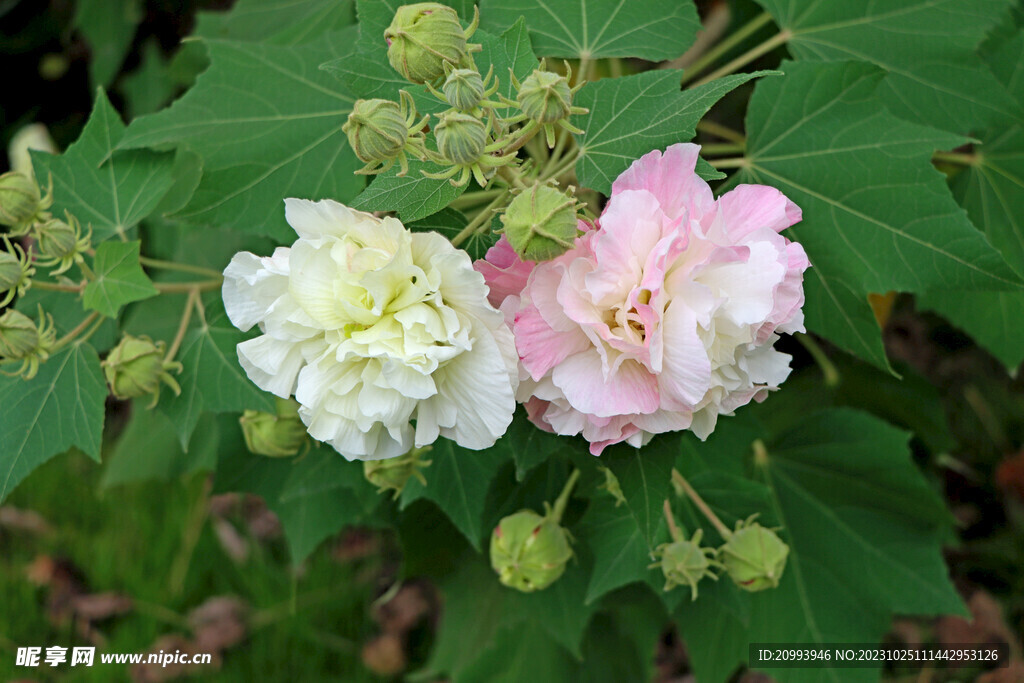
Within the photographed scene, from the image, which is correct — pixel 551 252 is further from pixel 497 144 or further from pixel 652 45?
pixel 652 45

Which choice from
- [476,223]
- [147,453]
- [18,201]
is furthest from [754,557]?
[147,453]

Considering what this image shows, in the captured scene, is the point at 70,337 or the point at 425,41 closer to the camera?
the point at 425,41

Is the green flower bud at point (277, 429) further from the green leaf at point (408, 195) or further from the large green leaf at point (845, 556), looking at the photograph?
the large green leaf at point (845, 556)

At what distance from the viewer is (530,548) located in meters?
1.36

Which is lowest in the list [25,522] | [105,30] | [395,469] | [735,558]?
[25,522]

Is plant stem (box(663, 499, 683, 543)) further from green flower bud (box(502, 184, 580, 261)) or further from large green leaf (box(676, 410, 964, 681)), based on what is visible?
green flower bud (box(502, 184, 580, 261))

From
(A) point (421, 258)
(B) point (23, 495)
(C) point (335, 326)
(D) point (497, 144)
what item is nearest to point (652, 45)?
(D) point (497, 144)

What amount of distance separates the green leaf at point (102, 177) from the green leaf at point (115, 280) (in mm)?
145

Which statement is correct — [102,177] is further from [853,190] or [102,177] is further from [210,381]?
[853,190]

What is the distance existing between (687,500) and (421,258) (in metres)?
0.78

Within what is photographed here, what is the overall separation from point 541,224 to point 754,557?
0.76 m

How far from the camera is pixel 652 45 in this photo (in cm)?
128

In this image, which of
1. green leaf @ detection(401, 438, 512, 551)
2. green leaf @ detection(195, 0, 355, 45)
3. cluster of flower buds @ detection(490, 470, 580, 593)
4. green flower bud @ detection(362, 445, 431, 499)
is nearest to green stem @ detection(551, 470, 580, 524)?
cluster of flower buds @ detection(490, 470, 580, 593)

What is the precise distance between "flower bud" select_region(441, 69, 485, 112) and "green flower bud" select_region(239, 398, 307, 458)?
26.0 inches
